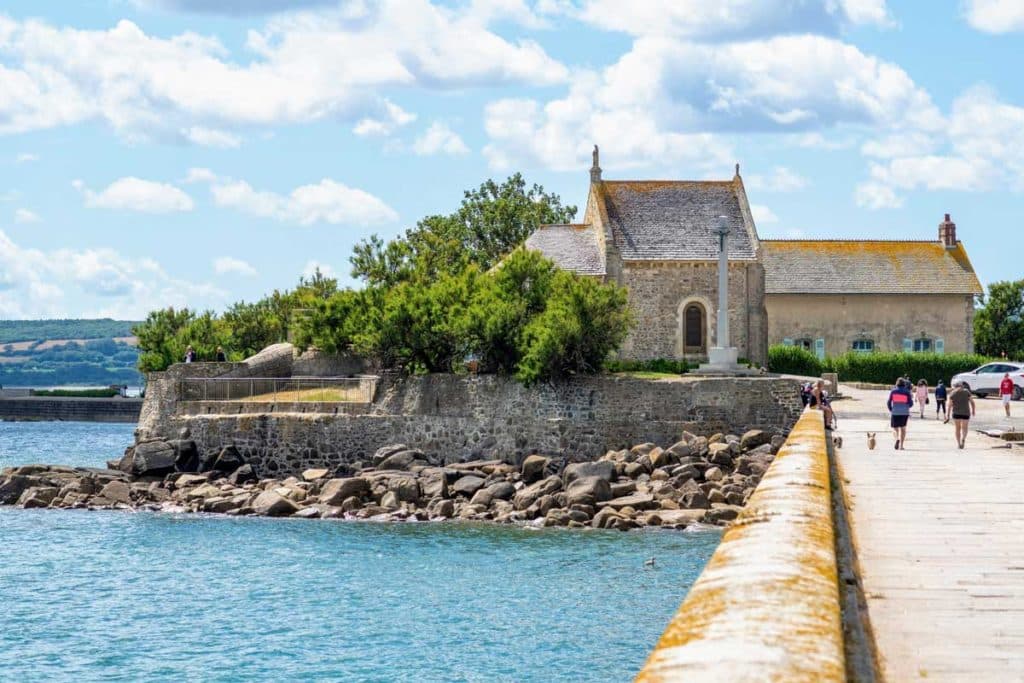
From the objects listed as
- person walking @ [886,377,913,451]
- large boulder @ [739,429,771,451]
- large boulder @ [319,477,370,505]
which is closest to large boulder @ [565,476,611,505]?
large boulder @ [739,429,771,451]

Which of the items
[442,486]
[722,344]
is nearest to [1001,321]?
[722,344]

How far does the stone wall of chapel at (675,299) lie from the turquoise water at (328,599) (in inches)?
757

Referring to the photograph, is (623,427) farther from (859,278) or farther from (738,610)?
(738,610)

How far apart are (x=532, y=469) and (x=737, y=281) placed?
595 inches

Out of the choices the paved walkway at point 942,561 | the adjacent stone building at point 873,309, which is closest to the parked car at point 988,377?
the adjacent stone building at point 873,309

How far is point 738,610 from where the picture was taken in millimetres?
4547

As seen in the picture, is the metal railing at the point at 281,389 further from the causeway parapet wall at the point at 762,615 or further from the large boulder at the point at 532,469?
the causeway parapet wall at the point at 762,615

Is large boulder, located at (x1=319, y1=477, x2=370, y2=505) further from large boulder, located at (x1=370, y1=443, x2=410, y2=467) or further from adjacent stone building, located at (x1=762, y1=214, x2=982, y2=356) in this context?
adjacent stone building, located at (x1=762, y1=214, x2=982, y2=356)

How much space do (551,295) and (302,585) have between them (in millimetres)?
19220

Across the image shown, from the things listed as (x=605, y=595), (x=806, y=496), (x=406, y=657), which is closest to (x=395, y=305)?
(x=605, y=595)

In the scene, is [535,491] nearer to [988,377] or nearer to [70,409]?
[988,377]

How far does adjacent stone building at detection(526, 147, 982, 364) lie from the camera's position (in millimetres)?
50969

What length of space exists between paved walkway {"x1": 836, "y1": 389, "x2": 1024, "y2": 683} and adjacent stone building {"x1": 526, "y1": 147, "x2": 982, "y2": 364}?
2965cm

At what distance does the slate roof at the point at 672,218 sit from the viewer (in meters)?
51.3
